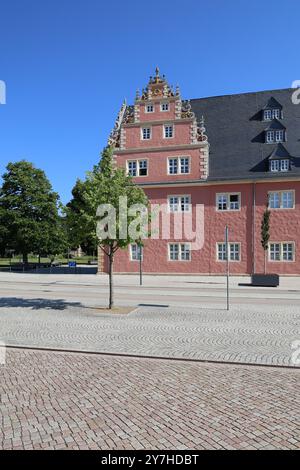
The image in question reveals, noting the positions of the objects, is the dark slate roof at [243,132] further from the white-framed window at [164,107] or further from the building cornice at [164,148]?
the white-framed window at [164,107]

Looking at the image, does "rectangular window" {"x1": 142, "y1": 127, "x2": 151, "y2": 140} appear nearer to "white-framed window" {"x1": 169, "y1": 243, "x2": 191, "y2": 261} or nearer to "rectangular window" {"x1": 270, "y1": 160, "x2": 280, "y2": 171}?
"white-framed window" {"x1": 169, "y1": 243, "x2": 191, "y2": 261}

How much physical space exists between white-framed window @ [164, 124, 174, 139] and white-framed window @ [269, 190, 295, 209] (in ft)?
32.1

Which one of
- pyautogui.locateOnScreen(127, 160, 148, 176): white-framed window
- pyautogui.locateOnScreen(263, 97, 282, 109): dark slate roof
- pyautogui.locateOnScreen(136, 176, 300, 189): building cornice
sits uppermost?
pyautogui.locateOnScreen(263, 97, 282, 109): dark slate roof

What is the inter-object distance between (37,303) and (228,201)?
20.3 meters

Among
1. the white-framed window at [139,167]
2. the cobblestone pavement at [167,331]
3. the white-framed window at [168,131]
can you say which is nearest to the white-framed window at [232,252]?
the white-framed window at [139,167]

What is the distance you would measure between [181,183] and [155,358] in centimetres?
2541

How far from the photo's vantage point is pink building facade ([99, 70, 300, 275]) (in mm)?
30938

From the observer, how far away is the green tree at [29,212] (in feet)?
134

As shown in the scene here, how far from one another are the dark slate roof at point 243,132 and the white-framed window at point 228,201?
1496 mm

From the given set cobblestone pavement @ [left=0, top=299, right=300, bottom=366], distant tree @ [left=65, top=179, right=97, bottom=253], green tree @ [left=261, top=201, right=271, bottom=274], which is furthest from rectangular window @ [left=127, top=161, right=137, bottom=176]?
Answer: cobblestone pavement @ [left=0, top=299, right=300, bottom=366]

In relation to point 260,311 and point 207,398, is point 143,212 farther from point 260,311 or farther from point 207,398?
point 207,398

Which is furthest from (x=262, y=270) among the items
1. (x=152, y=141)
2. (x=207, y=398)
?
(x=207, y=398)

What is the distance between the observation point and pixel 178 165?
108 feet

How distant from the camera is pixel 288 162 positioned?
3075cm
